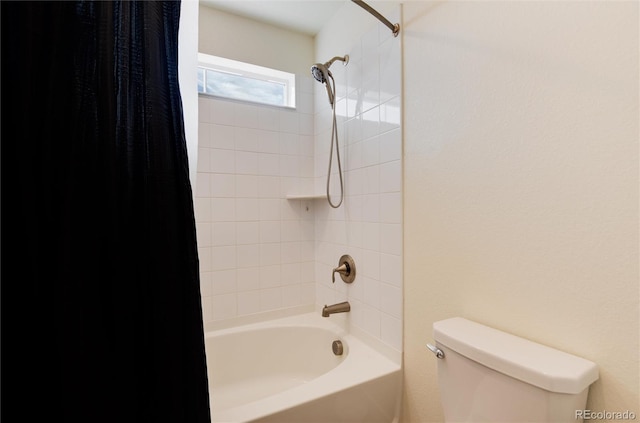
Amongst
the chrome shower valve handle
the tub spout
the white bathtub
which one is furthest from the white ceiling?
the white bathtub

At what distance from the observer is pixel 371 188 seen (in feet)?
4.99

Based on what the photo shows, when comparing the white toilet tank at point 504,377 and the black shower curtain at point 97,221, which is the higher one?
the black shower curtain at point 97,221

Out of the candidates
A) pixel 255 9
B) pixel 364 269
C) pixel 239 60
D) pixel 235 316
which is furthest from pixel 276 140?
pixel 235 316

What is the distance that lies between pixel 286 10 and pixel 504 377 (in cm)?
200

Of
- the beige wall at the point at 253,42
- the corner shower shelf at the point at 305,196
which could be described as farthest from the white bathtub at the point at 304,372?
the beige wall at the point at 253,42

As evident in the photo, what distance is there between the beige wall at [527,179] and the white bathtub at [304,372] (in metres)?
0.16

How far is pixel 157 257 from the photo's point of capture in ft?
2.38

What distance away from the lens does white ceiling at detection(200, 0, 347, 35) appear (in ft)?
5.78

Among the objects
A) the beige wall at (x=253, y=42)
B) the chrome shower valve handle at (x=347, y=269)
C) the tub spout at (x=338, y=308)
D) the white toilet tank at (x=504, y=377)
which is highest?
the beige wall at (x=253, y=42)

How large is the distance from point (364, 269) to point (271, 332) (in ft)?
2.40

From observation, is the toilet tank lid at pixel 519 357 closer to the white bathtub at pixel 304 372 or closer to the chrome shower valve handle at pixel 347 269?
the white bathtub at pixel 304 372

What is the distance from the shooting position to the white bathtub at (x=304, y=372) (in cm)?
120

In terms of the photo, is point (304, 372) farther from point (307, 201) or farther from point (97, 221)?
point (97, 221)

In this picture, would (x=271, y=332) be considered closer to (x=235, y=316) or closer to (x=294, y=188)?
(x=235, y=316)
